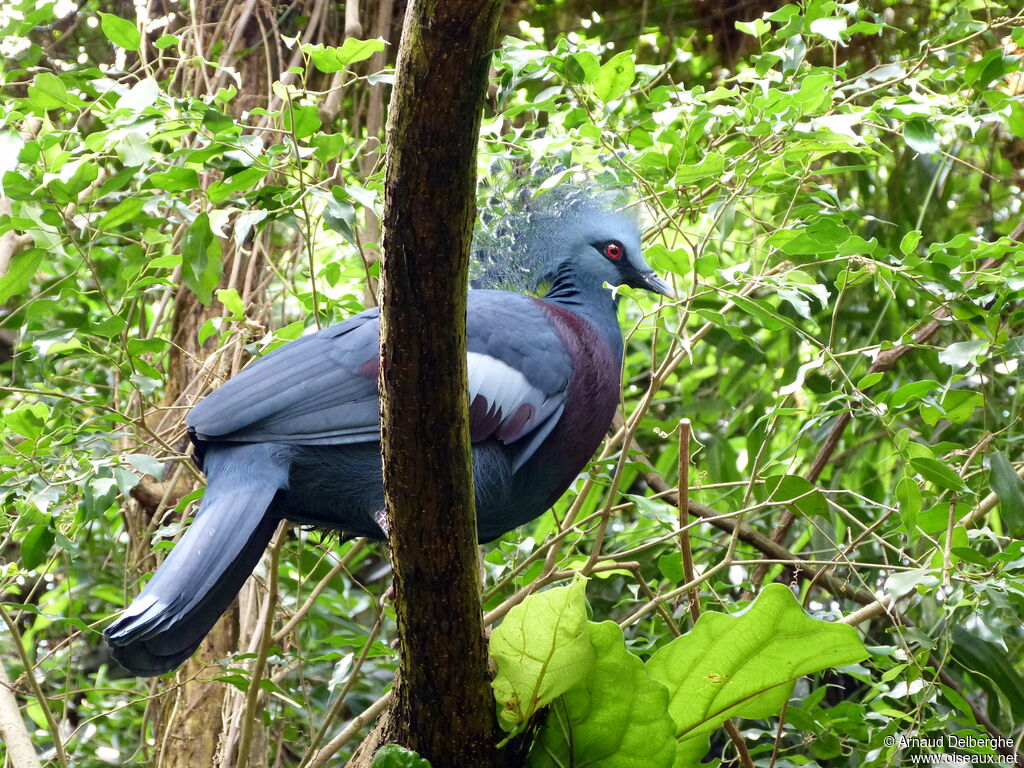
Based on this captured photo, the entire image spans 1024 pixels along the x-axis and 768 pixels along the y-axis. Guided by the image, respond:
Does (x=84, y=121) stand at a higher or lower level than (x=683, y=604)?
higher

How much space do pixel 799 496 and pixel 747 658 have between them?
46 cm

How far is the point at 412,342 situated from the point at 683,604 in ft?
5.49

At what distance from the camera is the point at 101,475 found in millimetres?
1800

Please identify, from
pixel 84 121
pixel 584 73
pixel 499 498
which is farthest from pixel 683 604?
pixel 84 121

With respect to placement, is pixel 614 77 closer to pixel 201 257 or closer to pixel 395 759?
pixel 201 257

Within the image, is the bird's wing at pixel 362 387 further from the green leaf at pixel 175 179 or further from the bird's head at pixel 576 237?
the green leaf at pixel 175 179

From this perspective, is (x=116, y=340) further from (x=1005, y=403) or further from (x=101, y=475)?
(x=1005, y=403)

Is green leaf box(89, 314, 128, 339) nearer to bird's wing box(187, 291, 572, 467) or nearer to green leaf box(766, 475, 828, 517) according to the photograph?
bird's wing box(187, 291, 572, 467)

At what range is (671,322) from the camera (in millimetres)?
3166

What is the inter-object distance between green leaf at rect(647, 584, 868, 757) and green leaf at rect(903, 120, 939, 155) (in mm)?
835

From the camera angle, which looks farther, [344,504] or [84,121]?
[84,121]

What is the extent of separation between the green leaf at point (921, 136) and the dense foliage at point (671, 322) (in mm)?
13

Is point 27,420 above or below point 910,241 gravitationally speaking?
below

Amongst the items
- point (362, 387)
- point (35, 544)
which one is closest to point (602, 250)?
point (362, 387)
